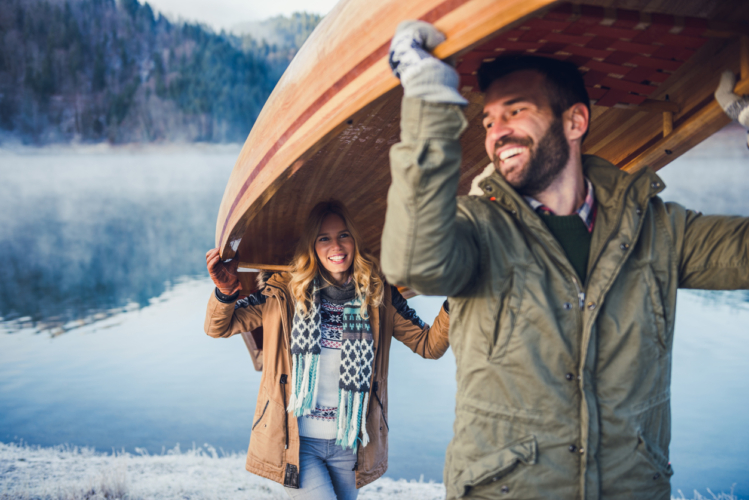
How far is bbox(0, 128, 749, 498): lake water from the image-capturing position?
1001cm

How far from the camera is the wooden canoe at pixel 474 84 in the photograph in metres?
Answer: 1.08

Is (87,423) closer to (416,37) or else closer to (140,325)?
(140,325)

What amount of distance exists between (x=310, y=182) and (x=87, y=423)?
10.5 metres

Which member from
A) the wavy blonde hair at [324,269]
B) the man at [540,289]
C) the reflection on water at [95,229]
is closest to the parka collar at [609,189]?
the man at [540,289]

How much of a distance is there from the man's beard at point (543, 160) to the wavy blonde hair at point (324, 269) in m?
0.92

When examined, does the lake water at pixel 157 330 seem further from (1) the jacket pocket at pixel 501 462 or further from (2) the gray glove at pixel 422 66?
(2) the gray glove at pixel 422 66

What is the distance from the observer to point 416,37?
95cm

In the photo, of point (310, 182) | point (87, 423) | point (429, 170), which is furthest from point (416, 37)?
point (87, 423)

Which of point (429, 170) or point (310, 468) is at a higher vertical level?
point (429, 170)

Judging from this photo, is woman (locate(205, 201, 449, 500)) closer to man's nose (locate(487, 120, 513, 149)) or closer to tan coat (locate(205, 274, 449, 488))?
tan coat (locate(205, 274, 449, 488))

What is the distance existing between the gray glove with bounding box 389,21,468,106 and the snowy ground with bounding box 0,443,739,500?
14.6 ft

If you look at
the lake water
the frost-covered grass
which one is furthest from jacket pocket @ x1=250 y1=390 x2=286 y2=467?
the lake water

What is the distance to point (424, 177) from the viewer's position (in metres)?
0.86

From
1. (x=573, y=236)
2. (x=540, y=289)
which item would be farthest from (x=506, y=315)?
(x=573, y=236)
